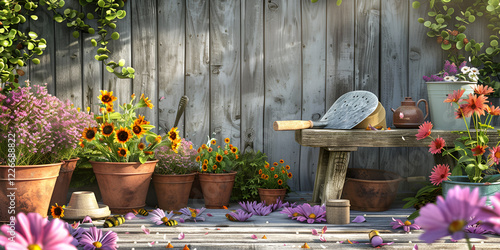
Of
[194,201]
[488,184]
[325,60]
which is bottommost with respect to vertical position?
[194,201]

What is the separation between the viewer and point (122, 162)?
99.9 inches

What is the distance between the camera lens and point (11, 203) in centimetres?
226

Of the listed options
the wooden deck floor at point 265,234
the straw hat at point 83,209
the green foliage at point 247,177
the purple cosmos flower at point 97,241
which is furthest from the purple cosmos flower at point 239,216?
the purple cosmos flower at point 97,241

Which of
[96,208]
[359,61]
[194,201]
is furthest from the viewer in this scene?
[359,61]

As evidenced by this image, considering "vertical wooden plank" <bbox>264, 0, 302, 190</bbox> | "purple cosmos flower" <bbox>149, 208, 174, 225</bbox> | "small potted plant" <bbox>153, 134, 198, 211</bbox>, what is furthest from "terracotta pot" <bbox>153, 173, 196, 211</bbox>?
"vertical wooden plank" <bbox>264, 0, 302, 190</bbox>

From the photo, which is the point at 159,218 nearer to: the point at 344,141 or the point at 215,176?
Answer: the point at 215,176

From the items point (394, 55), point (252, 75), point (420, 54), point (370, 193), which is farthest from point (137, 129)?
point (420, 54)

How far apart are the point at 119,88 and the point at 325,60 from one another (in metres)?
1.44

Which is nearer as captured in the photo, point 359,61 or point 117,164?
point 117,164

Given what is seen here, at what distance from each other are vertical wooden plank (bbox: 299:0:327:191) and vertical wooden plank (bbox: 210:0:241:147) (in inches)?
18.2

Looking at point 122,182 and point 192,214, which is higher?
point 122,182

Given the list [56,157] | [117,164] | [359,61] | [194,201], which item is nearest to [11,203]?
[56,157]

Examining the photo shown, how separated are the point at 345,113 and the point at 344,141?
0.91 ft

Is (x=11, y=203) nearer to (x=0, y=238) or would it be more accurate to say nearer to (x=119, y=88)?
(x=119, y=88)
